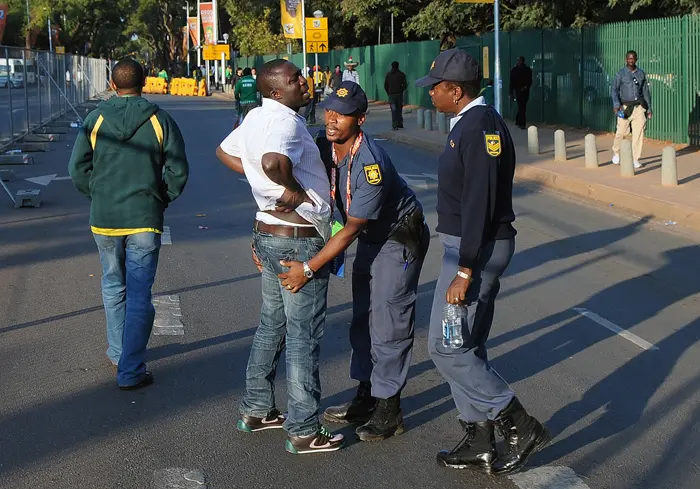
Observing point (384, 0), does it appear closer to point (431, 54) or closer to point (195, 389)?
point (431, 54)

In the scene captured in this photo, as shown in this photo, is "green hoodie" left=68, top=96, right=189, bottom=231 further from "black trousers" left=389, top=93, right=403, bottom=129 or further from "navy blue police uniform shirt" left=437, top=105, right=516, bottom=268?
"black trousers" left=389, top=93, right=403, bottom=129

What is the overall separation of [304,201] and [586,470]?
1880mm

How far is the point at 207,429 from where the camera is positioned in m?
5.40

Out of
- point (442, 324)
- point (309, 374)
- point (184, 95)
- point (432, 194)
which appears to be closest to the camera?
point (442, 324)

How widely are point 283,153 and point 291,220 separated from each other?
14.3 inches

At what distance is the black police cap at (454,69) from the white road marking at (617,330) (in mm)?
3267

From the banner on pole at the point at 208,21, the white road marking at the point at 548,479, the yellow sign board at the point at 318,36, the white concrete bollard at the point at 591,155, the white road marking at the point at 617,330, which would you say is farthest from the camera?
the banner on pole at the point at 208,21

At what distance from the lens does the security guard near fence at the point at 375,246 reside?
4.75 m

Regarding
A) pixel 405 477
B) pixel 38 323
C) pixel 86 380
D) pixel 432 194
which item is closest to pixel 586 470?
pixel 405 477

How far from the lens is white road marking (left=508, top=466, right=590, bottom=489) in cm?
461

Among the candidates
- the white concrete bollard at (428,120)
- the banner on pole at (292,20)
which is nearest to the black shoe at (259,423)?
the white concrete bollard at (428,120)

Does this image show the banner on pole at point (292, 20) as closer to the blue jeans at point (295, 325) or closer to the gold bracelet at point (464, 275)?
the blue jeans at point (295, 325)

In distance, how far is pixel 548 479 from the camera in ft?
15.4

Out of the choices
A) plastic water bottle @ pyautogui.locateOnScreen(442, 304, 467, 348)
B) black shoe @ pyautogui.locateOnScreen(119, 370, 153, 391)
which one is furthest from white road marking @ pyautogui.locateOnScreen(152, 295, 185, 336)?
plastic water bottle @ pyautogui.locateOnScreen(442, 304, 467, 348)
